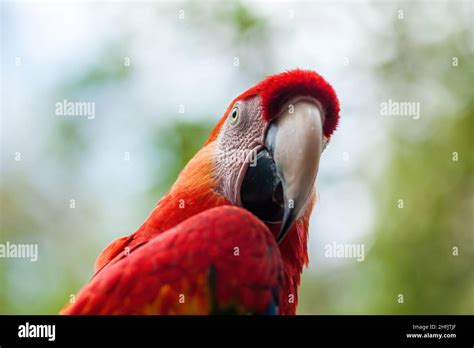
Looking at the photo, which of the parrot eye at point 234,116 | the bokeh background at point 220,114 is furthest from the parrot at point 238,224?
the bokeh background at point 220,114

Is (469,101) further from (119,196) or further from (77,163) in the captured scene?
(77,163)

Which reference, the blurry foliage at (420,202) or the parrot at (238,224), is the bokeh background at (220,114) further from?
the parrot at (238,224)

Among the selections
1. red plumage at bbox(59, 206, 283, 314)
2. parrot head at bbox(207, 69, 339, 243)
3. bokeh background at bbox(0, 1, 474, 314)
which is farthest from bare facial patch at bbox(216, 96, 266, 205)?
bokeh background at bbox(0, 1, 474, 314)

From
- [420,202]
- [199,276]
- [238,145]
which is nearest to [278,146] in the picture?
[238,145]

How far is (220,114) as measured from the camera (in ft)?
11.8

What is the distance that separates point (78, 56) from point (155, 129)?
32.6 inches

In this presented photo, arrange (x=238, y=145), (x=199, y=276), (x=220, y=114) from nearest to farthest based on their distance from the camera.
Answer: (x=199, y=276) → (x=238, y=145) → (x=220, y=114)

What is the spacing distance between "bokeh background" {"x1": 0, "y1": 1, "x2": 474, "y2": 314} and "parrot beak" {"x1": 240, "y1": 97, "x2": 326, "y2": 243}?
1.74 metres

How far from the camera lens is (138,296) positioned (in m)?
1.54

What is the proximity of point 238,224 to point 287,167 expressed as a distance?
287 millimetres

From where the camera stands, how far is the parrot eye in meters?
1.96

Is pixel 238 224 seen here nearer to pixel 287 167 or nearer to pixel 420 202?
pixel 287 167

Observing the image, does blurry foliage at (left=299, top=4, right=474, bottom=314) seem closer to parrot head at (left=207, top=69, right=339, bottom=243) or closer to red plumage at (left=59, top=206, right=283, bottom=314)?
parrot head at (left=207, top=69, right=339, bottom=243)

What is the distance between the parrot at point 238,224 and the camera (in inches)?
60.6
